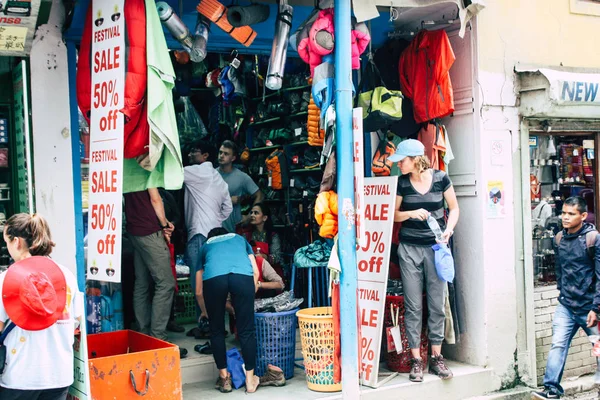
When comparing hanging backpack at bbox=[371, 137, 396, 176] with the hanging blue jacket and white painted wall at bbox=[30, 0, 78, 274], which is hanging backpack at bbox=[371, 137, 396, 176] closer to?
the hanging blue jacket

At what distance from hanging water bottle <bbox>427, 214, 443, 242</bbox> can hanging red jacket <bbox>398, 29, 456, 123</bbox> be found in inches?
45.9

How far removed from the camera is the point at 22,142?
5723mm

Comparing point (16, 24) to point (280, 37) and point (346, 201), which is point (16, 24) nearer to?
point (280, 37)

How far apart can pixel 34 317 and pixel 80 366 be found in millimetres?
648

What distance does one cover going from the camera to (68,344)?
4.37m

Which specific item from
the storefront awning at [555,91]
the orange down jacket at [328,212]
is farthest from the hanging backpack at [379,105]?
the storefront awning at [555,91]

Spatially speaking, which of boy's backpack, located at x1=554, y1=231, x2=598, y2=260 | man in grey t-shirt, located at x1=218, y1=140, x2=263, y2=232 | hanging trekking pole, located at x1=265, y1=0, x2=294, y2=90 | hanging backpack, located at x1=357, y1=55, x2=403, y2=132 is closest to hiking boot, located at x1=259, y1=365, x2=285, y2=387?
man in grey t-shirt, located at x1=218, y1=140, x2=263, y2=232

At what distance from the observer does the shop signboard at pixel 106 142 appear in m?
5.08

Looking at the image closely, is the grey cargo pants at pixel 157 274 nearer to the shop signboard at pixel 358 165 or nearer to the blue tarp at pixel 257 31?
the blue tarp at pixel 257 31

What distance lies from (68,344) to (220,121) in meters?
6.30

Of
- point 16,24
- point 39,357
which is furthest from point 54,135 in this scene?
point 39,357

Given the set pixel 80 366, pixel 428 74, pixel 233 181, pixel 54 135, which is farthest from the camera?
pixel 233 181

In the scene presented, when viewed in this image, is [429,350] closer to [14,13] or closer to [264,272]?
[264,272]

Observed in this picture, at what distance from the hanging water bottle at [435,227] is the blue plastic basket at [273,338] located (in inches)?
58.4
